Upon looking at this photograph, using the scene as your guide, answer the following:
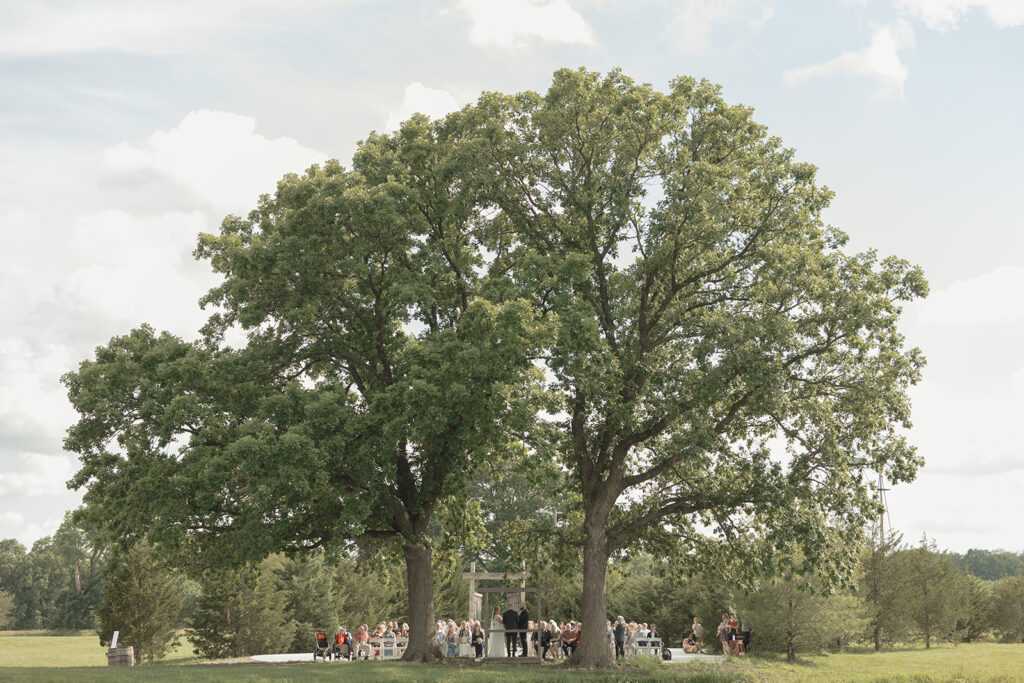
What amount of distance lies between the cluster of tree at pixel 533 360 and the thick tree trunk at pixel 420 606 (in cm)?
8

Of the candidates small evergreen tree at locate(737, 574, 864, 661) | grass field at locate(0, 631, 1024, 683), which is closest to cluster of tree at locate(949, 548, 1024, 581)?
small evergreen tree at locate(737, 574, 864, 661)

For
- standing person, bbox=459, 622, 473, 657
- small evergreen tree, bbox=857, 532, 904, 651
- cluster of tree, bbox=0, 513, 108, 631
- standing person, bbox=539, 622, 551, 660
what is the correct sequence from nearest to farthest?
standing person, bbox=539, 622, 551, 660
standing person, bbox=459, 622, 473, 657
small evergreen tree, bbox=857, 532, 904, 651
cluster of tree, bbox=0, 513, 108, 631

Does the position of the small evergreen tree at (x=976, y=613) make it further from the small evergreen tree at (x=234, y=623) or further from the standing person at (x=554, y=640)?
the small evergreen tree at (x=234, y=623)

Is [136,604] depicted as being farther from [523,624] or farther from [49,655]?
[49,655]

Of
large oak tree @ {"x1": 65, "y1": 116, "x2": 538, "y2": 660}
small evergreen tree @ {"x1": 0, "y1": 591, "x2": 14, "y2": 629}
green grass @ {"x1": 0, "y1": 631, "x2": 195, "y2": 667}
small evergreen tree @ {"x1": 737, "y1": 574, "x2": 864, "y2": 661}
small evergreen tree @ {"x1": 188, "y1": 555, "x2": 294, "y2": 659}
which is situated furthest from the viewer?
small evergreen tree @ {"x1": 0, "y1": 591, "x2": 14, "y2": 629}

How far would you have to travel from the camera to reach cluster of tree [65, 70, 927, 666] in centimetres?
1955

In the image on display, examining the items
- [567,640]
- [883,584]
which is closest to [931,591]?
[883,584]

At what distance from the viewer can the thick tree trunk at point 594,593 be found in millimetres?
21438

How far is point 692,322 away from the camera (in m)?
21.8

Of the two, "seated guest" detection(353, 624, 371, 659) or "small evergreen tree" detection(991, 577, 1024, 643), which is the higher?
"seated guest" detection(353, 624, 371, 659)

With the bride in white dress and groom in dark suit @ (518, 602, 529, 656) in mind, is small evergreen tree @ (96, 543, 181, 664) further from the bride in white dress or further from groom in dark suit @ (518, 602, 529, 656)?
groom in dark suit @ (518, 602, 529, 656)

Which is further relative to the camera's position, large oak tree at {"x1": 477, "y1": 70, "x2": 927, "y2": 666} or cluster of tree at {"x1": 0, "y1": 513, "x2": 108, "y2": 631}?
cluster of tree at {"x1": 0, "y1": 513, "x2": 108, "y2": 631}

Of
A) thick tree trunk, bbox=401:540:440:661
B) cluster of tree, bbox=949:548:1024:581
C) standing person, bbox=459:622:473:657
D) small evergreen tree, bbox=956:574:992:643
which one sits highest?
thick tree trunk, bbox=401:540:440:661

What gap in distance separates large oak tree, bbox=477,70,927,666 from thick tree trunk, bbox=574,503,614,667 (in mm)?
52
